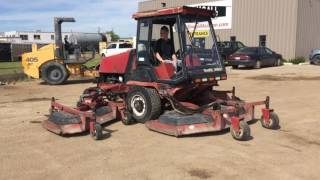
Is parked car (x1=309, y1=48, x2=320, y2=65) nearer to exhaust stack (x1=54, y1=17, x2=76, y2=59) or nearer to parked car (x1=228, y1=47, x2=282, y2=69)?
parked car (x1=228, y1=47, x2=282, y2=69)

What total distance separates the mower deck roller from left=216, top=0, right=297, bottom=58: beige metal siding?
23002 mm

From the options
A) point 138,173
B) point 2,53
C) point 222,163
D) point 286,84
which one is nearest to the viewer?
point 138,173

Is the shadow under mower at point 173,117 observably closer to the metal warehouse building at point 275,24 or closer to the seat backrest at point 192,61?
the seat backrest at point 192,61

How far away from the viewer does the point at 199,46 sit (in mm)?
9289

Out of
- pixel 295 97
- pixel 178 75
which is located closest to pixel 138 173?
pixel 178 75

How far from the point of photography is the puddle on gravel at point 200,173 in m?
6.30

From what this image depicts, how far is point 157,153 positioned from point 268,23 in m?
27.1

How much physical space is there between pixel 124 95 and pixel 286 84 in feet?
31.6

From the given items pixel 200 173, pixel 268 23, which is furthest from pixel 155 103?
pixel 268 23

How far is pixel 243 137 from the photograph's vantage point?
816 cm

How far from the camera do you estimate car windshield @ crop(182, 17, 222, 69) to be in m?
9.05

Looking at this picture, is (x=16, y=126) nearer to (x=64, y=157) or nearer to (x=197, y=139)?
(x=64, y=157)

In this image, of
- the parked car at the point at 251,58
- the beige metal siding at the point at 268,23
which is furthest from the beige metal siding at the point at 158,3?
the parked car at the point at 251,58

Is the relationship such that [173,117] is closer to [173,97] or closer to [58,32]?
[173,97]
